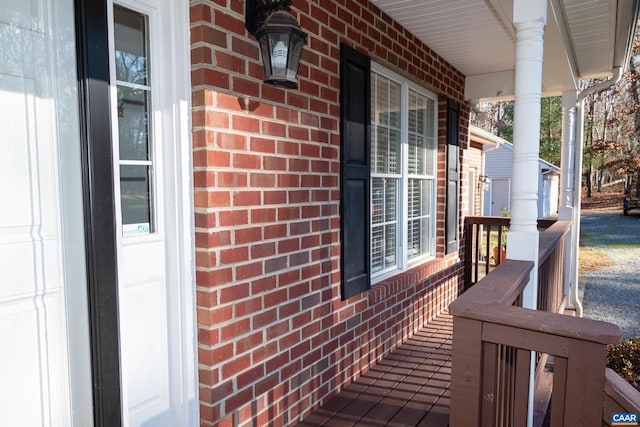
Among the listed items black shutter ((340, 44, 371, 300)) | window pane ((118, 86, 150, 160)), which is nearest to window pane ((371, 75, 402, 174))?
black shutter ((340, 44, 371, 300))

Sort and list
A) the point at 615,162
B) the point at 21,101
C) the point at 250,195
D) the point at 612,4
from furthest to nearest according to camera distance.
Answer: the point at 615,162
the point at 612,4
the point at 250,195
the point at 21,101

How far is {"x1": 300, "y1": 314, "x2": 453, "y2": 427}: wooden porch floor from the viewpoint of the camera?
2518 millimetres

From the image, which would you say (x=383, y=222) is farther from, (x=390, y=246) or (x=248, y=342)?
(x=248, y=342)

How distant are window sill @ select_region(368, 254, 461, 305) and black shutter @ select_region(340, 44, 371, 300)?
0.50ft

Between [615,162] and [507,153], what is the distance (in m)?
6.74

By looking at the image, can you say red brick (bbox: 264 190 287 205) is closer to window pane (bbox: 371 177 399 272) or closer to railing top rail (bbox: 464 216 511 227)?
window pane (bbox: 371 177 399 272)

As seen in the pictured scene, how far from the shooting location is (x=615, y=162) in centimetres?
2227

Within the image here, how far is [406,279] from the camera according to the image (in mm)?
3604

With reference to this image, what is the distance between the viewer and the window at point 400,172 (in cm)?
343

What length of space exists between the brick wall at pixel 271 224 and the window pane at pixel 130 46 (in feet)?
0.64

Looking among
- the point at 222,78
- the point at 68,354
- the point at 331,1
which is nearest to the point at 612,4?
the point at 331,1

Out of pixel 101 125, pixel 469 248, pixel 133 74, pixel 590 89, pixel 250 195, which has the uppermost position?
pixel 590 89

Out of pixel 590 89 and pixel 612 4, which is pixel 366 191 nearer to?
pixel 612 4

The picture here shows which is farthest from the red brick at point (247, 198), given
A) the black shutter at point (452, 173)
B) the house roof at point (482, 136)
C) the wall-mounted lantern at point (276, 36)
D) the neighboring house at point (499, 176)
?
the neighboring house at point (499, 176)
